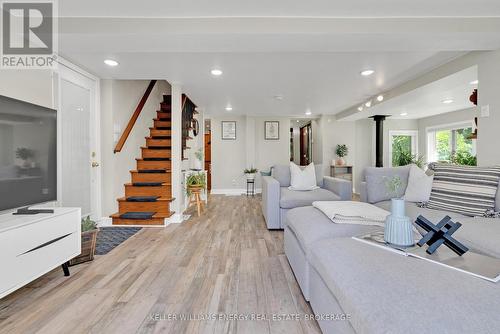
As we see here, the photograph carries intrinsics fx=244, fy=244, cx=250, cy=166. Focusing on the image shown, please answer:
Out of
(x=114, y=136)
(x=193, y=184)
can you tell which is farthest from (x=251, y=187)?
(x=114, y=136)

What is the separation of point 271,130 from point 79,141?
5.09 m

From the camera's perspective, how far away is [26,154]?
1.94 m

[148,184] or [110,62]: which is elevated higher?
[110,62]

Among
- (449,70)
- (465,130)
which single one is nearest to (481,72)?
(449,70)

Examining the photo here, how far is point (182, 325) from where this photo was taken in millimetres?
1521

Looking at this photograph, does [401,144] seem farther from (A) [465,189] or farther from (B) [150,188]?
(B) [150,188]

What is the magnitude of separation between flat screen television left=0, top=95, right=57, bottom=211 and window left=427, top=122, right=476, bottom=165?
755 cm

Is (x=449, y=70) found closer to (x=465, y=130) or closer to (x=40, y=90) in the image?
(x=465, y=130)

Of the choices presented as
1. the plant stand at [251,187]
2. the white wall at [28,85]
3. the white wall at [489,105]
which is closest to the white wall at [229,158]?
the plant stand at [251,187]

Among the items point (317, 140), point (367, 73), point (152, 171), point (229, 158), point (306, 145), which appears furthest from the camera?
point (306, 145)

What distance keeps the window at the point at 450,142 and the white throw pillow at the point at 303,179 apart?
4213mm

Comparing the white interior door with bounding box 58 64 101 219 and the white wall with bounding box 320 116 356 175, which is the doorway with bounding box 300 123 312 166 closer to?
the white wall with bounding box 320 116 356 175

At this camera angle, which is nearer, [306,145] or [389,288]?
[389,288]

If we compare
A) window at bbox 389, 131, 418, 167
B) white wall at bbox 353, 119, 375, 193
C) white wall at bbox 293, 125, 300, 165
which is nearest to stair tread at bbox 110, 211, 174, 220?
white wall at bbox 353, 119, 375, 193
